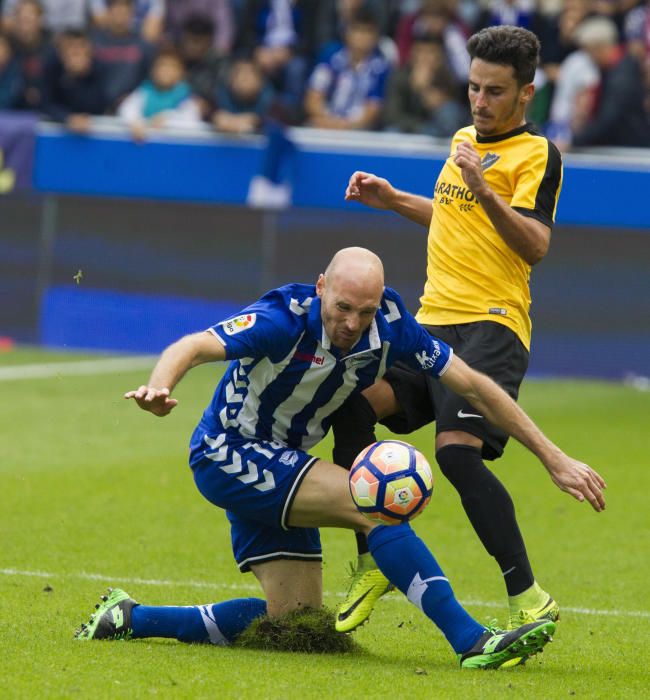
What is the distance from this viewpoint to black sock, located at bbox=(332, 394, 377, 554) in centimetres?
593

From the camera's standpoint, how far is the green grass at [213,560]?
4961 millimetres

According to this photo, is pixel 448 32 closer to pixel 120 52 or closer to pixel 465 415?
pixel 120 52

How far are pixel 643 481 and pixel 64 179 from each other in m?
7.85

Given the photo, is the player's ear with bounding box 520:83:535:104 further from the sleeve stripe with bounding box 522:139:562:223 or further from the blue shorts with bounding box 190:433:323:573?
the blue shorts with bounding box 190:433:323:573

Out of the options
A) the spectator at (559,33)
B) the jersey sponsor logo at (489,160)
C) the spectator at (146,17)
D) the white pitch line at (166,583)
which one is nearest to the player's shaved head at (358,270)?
the jersey sponsor logo at (489,160)

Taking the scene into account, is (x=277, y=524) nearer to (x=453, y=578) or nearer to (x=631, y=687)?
(x=631, y=687)

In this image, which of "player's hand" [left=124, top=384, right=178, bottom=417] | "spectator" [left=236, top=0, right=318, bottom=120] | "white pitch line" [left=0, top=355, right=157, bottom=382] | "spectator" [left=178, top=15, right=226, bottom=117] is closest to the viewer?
"player's hand" [left=124, top=384, right=178, bottom=417]

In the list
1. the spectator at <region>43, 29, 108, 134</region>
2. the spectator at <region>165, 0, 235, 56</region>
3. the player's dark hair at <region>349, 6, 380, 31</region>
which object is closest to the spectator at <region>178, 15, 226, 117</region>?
the spectator at <region>165, 0, 235, 56</region>

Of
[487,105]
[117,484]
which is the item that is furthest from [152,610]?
[117,484]

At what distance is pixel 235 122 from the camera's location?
48.1 ft

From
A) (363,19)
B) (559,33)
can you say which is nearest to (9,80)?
(363,19)

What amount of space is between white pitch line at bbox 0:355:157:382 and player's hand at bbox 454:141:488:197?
7956 millimetres

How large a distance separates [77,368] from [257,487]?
27.8 feet

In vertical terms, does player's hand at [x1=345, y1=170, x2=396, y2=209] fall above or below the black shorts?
above
